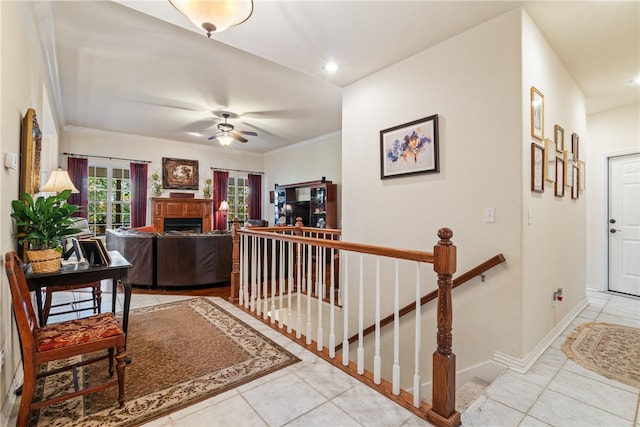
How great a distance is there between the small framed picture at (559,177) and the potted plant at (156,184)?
7.62 m

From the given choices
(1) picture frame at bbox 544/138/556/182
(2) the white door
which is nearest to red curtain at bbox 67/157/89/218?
(1) picture frame at bbox 544/138/556/182

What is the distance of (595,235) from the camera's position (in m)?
4.53

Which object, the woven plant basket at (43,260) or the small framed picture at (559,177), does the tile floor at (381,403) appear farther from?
the small framed picture at (559,177)

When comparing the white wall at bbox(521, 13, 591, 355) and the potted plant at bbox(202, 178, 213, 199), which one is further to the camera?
the potted plant at bbox(202, 178, 213, 199)

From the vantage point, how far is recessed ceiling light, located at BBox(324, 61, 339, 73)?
3.16 m

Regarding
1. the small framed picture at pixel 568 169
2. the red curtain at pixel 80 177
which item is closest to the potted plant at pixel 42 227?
the small framed picture at pixel 568 169

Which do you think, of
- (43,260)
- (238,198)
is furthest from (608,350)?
(238,198)

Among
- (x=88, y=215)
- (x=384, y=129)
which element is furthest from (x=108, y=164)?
(x=384, y=129)

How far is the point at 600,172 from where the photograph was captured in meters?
4.44

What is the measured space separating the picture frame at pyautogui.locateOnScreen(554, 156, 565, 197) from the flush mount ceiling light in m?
3.01

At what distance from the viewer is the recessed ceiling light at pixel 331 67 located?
124 inches

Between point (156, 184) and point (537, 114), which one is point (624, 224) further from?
point (156, 184)

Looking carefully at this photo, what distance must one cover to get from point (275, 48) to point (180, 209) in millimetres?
5600

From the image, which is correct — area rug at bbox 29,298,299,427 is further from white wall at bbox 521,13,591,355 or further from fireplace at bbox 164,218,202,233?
fireplace at bbox 164,218,202,233
